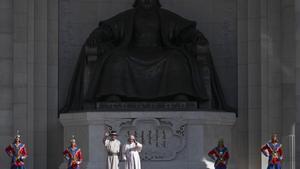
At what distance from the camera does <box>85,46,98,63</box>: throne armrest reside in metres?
28.5

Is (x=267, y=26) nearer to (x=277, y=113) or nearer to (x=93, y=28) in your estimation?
(x=277, y=113)

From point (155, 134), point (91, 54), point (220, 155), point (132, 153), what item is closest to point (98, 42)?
point (91, 54)

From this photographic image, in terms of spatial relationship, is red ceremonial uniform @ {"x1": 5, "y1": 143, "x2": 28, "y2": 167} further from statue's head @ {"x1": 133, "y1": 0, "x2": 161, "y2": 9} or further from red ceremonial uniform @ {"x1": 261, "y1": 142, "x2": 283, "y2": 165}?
red ceremonial uniform @ {"x1": 261, "y1": 142, "x2": 283, "y2": 165}

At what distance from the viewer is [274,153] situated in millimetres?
26438

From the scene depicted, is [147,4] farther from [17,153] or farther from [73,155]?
[17,153]

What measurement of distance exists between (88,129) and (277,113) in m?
4.94

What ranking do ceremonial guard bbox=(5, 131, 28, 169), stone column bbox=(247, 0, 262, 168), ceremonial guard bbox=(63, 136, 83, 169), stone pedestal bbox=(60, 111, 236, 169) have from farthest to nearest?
stone column bbox=(247, 0, 262, 168)
stone pedestal bbox=(60, 111, 236, 169)
ceremonial guard bbox=(5, 131, 28, 169)
ceremonial guard bbox=(63, 136, 83, 169)

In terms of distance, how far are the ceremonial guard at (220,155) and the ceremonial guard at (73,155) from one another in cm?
307

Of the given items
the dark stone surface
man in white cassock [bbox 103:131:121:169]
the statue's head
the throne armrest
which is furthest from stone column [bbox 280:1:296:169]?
man in white cassock [bbox 103:131:121:169]

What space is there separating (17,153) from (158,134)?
3462mm

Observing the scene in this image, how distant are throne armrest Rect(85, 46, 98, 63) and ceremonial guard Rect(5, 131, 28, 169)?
298 cm

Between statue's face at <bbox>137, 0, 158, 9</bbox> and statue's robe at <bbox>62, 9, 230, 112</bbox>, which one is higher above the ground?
statue's face at <bbox>137, 0, 158, 9</bbox>

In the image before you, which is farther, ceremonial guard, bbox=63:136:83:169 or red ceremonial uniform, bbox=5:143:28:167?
red ceremonial uniform, bbox=5:143:28:167

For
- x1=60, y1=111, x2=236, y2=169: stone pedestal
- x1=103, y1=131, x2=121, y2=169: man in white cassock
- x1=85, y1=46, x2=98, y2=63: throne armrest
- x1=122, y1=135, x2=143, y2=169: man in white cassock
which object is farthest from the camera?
x1=85, y1=46, x2=98, y2=63: throne armrest
